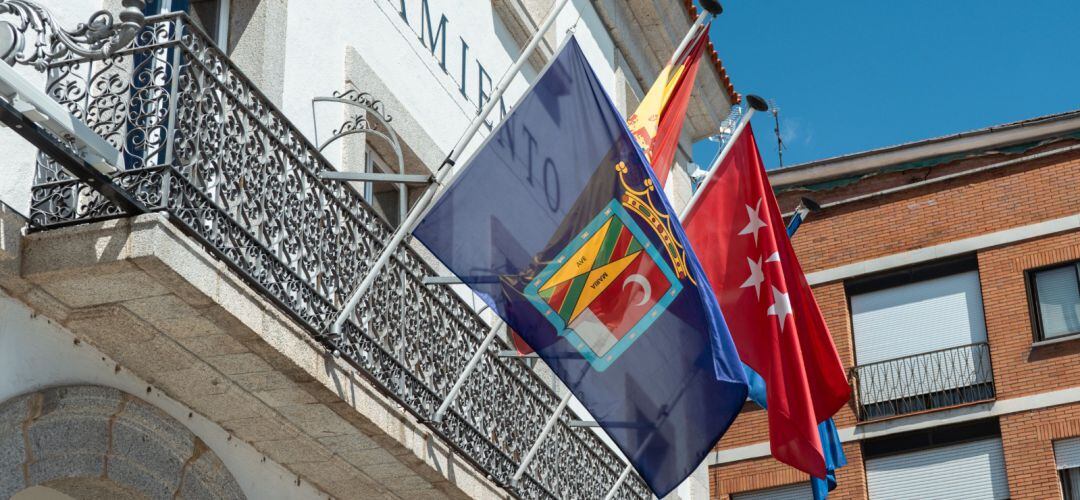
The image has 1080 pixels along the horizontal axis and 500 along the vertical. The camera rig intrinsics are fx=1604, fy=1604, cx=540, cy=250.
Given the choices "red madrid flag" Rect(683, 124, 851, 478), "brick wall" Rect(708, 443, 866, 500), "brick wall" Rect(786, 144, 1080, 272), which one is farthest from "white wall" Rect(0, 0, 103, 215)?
"brick wall" Rect(786, 144, 1080, 272)

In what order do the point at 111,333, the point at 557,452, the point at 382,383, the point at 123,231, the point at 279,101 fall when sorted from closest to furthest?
the point at 123,231 < the point at 111,333 < the point at 382,383 < the point at 279,101 < the point at 557,452

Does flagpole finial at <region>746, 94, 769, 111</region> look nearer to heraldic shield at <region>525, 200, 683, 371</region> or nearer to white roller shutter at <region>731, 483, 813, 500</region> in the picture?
heraldic shield at <region>525, 200, 683, 371</region>

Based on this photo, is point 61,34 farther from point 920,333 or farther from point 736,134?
point 920,333

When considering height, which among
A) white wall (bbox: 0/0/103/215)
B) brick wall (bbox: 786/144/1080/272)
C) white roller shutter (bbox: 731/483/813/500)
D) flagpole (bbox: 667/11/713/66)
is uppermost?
brick wall (bbox: 786/144/1080/272)

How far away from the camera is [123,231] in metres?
7.88

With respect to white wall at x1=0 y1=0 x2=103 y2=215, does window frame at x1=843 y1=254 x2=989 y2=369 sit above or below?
above

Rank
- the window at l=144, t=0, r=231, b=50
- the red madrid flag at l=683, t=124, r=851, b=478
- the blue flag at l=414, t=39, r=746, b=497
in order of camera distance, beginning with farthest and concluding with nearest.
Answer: the red madrid flag at l=683, t=124, r=851, b=478 → the window at l=144, t=0, r=231, b=50 → the blue flag at l=414, t=39, r=746, b=497

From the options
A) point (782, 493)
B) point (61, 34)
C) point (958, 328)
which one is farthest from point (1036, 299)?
point (61, 34)

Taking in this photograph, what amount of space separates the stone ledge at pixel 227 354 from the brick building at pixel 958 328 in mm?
14410

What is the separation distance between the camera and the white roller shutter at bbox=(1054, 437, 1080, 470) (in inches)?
885

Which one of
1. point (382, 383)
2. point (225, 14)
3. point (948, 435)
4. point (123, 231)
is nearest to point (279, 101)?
point (225, 14)

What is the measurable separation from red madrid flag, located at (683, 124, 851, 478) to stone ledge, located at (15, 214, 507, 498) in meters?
2.78

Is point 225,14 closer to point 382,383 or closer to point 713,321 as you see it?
point 382,383

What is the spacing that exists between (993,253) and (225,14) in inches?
630
